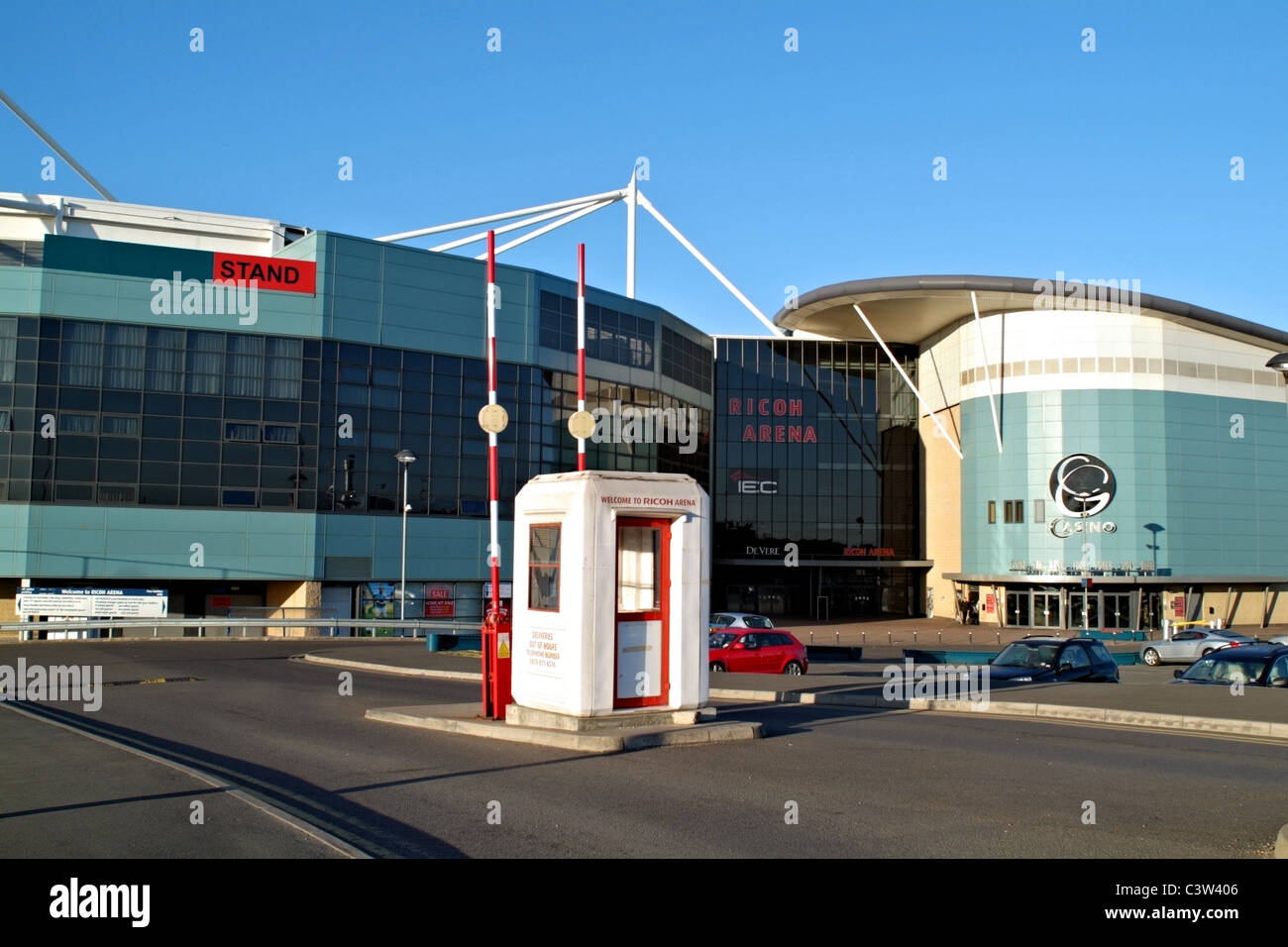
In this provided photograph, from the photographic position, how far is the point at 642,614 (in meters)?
12.8

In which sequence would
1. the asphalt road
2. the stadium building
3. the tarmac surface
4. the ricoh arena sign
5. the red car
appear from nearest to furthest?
the asphalt road < the tarmac surface < the red car < the stadium building < the ricoh arena sign

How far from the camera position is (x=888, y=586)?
75.3m

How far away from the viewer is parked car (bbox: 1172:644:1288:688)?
20391mm

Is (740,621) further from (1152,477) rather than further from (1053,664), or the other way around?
(1152,477)

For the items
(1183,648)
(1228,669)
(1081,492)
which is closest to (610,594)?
(1228,669)

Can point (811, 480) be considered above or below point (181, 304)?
below

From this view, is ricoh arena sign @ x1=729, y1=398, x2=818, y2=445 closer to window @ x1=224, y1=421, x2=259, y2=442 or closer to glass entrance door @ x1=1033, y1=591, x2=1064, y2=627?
glass entrance door @ x1=1033, y1=591, x2=1064, y2=627

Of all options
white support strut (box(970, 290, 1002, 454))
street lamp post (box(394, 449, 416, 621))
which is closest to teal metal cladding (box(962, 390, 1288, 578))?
white support strut (box(970, 290, 1002, 454))

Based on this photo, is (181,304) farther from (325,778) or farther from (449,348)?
(325,778)

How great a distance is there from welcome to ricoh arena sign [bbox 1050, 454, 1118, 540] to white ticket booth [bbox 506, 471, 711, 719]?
173 ft

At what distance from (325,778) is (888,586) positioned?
6809cm

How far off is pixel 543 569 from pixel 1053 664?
1274 cm
